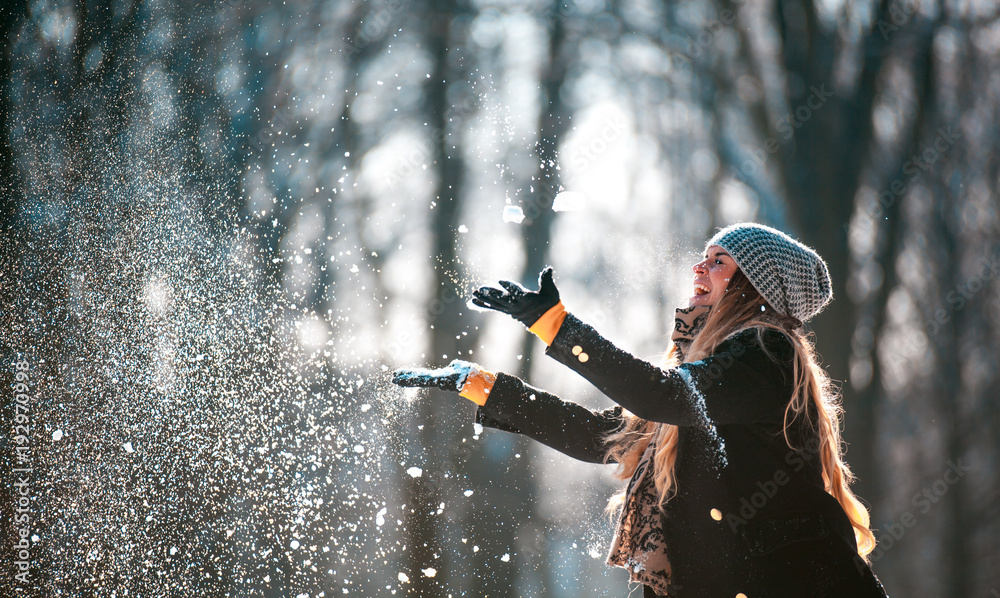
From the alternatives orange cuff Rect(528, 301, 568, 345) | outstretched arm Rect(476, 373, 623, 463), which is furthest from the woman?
outstretched arm Rect(476, 373, 623, 463)

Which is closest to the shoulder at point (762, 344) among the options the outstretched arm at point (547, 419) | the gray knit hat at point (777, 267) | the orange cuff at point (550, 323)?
the gray knit hat at point (777, 267)

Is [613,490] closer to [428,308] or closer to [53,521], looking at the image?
[428,308]

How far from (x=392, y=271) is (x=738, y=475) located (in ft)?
12.4

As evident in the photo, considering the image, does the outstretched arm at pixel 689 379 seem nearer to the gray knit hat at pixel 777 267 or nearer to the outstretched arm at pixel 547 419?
the gray knit hat at pixel 777 267

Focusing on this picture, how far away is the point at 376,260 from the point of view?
4.92 m

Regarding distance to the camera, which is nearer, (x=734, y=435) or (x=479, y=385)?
(x=734, y=435)

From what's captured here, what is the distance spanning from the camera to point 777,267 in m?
1.68

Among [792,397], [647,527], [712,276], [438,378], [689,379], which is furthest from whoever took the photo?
[438,378]

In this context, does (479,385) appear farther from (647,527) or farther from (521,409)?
(647,527)

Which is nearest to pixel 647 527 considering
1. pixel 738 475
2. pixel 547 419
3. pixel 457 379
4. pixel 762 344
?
pixel 738 475

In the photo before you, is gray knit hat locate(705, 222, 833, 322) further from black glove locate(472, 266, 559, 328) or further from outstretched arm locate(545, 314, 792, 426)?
black glove locate(472, 266, 559, 328)

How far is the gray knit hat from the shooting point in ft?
5.48

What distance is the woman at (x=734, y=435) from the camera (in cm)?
141

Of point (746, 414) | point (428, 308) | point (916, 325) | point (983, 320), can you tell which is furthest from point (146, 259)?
point (983, 320)
